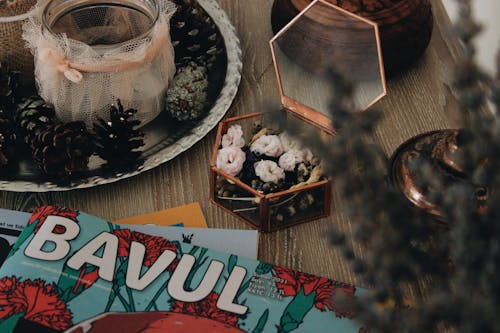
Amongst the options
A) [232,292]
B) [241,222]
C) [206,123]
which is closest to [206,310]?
[232,292]

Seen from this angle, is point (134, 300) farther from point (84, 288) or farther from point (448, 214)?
point (448, 214)

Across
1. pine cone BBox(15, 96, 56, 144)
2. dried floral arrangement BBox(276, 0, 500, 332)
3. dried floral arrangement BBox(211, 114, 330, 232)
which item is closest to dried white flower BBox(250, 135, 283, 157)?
dried floral arrangement BBox(211, 114, 330, 232)

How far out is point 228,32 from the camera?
88cm

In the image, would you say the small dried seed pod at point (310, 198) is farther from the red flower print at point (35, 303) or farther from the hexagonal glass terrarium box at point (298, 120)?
the red flower print at point (35, 303)

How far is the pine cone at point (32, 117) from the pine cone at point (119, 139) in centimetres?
6

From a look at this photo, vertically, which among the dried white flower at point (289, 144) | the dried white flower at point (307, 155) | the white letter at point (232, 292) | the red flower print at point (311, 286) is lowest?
the red flower print at point (311, 286)

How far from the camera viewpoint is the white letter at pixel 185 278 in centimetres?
60

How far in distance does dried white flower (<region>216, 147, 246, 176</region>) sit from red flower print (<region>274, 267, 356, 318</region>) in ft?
0.37

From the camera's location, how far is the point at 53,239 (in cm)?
63

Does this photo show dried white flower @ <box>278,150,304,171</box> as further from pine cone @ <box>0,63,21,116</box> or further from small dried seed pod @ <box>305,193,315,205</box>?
pine cone @ <box>0,63,21,116</box>

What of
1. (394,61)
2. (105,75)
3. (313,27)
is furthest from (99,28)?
(394,61)

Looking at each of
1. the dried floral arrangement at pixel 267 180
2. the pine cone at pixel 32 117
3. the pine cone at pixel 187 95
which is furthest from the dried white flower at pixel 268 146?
the pine cone at pixel 32 117

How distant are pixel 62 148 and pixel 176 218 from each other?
14 cm

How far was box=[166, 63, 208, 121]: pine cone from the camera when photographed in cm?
76
